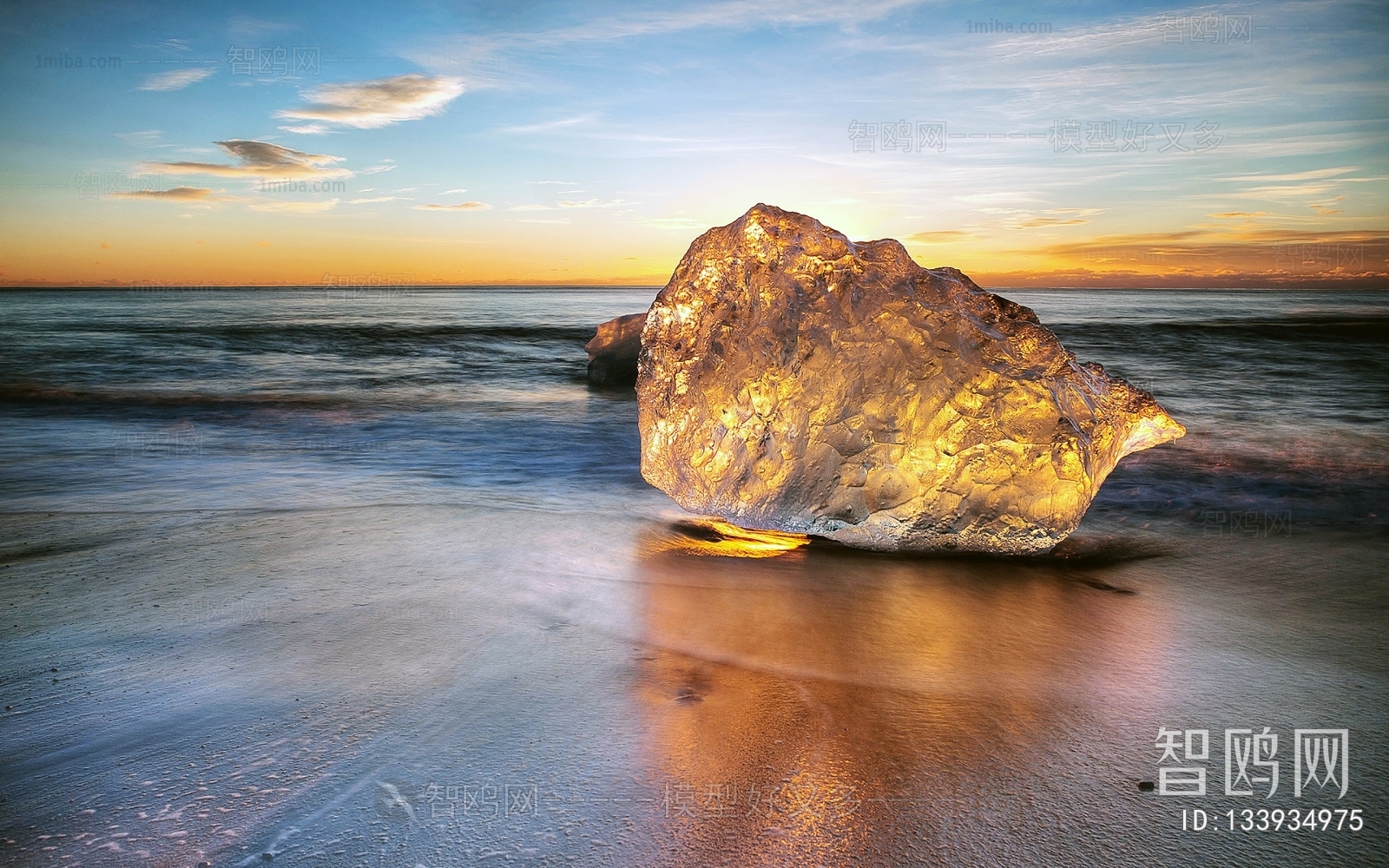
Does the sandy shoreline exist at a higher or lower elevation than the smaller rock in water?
lower

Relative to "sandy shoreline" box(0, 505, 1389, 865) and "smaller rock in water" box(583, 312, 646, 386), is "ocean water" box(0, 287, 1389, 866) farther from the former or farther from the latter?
"smaller rock in water" box(583, 312, 646, 386)

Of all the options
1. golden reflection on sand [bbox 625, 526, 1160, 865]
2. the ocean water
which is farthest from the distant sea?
golden reflection on sand [bbox 625, 526, 1160, 865]

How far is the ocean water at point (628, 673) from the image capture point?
211 centimetres

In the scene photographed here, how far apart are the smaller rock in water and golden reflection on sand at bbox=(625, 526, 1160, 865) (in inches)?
331

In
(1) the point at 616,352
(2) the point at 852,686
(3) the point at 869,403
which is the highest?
(1) the point at 616,352

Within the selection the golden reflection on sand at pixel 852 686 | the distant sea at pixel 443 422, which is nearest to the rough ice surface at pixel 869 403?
the golden reflection on sand at pixel 852 686

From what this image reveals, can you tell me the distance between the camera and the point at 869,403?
174 inches

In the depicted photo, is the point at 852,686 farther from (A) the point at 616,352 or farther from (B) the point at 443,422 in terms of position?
(A) the point at 616,352

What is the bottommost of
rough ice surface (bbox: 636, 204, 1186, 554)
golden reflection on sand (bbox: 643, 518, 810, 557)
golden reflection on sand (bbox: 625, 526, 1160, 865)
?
golden reflection on sand (bbox: 625, 526, 1160, 865)

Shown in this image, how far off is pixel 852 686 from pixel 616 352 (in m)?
10.1

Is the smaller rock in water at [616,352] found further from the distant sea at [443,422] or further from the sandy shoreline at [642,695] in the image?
the sandy shoreline at [642,695]

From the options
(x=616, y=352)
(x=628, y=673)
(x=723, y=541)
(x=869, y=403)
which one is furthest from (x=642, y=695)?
(x=616, y=352)

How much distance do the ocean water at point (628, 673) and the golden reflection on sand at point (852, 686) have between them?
0.01 m

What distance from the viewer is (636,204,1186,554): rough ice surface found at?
433 centimetres
